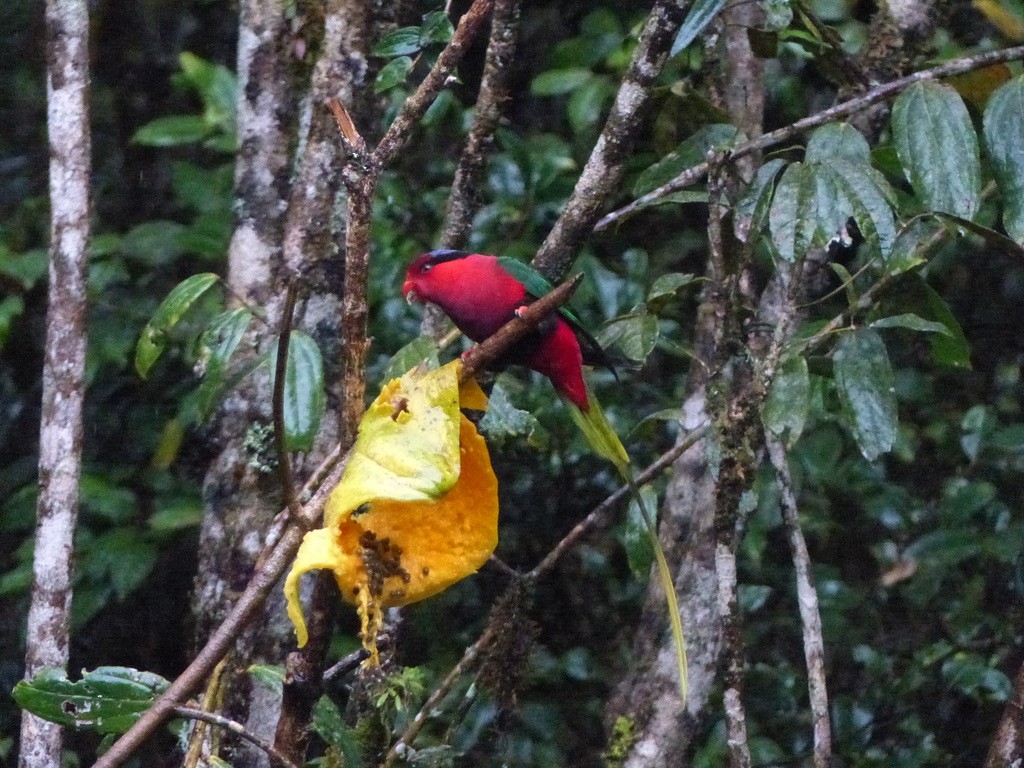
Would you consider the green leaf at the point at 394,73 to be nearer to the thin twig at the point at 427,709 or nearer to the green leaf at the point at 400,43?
the green leaf at the point at 400,43

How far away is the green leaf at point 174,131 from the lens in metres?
3.69

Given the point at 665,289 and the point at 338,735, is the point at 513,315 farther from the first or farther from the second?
the point at 338,735

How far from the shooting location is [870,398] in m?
2.25

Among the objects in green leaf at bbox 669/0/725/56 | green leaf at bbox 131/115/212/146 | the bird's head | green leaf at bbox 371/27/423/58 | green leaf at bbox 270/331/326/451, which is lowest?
green leaf at bbox 270/331/326/451

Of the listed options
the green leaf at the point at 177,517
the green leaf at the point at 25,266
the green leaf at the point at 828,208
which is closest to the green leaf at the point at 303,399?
the green leaf at the point at 828,208

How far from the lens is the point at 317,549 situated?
144 cm

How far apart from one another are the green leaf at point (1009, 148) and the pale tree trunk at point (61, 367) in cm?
190

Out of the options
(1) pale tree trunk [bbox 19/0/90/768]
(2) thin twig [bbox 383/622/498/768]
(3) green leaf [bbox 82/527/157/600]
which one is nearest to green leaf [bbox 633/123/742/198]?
(2) thin twig [bbox 383/622/498/768]

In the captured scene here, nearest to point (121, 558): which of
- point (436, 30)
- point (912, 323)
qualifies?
point (436, 30)

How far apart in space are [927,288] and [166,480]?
91.2 inches

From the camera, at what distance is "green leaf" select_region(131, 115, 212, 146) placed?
3686 mm

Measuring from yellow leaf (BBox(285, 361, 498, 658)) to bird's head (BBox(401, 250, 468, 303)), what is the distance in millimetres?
866

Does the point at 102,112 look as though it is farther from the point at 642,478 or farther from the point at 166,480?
the point at 642,478

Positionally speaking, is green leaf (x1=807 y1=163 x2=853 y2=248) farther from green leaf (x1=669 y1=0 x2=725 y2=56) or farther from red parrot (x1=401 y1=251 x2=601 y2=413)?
red parrot (x1=401 y1=251 x2=601 y2=413)
